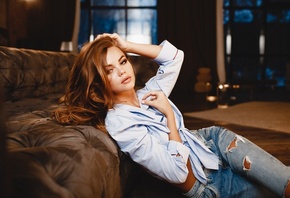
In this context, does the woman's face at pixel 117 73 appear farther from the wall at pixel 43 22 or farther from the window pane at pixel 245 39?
the window pane at pixel 245 39

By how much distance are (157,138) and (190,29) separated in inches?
223

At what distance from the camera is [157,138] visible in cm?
117

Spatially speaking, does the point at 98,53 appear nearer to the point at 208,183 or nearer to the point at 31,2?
the point at 208,183

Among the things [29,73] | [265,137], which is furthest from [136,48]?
[265,137]

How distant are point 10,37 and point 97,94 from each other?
438 cm

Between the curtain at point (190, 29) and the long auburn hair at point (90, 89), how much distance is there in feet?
17.8

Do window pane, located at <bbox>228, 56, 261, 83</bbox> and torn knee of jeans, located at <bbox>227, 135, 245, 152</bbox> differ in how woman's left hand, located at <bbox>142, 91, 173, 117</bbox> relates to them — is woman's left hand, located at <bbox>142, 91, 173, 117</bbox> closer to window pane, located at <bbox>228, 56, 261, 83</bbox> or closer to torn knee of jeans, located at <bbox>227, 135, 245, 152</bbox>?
torn knee of jeans, located at <bbox>227, 135, 245, 152</bbox>

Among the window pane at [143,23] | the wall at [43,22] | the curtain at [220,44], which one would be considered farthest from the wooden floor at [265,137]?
the window pane at [143,23]

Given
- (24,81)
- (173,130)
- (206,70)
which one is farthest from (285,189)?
(206,70)

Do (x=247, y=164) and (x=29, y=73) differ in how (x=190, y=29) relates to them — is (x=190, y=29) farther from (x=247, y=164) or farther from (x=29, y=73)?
(x=247, y=164)

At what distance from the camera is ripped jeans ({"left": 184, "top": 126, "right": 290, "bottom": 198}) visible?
1129 mm

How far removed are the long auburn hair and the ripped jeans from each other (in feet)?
1.48

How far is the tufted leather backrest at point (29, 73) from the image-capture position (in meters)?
2.04

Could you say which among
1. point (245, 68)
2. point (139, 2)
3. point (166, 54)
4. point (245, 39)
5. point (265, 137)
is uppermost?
point (139, 2)
